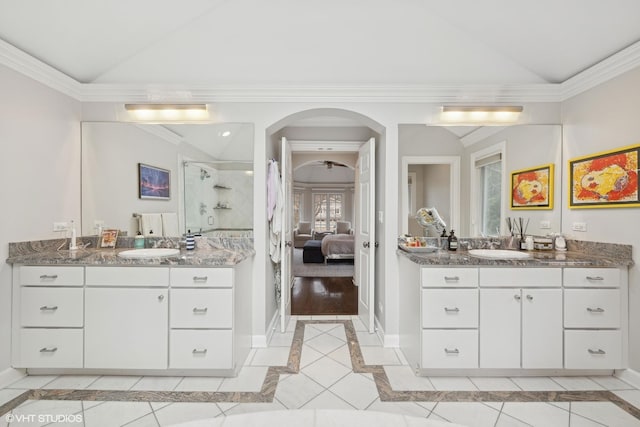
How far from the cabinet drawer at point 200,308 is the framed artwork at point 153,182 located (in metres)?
1.09

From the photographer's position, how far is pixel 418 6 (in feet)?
7.61

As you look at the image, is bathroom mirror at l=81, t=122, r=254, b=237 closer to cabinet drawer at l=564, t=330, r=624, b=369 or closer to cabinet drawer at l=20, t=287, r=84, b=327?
cabinet drawer at l=20, t=287, r=84, b=327

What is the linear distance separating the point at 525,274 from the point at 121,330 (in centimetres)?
295

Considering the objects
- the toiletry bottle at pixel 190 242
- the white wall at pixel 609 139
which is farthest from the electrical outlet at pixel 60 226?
the white wall at pixel 609 139

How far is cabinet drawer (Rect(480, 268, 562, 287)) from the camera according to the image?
84.7 inches

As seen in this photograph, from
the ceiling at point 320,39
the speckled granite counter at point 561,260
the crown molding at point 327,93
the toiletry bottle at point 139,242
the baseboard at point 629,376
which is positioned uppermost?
the ceiling at point 320,39

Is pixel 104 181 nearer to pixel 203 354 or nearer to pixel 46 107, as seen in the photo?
pixel 46 107

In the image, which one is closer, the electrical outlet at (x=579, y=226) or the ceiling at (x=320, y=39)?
the ceiling at (x=320, y=39)

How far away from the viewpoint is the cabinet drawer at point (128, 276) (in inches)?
83.8

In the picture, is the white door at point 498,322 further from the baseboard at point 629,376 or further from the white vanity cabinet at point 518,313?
the baseboard at point 629,376

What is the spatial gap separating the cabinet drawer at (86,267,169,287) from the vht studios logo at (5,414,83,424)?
79cm

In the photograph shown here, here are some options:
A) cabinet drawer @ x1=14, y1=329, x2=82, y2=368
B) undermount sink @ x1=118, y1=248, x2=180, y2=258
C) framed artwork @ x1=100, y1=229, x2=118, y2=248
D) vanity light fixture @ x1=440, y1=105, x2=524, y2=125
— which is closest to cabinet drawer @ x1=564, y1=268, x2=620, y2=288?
vanity light fixture @ x1=440, y1=105, x2=524, y2=125

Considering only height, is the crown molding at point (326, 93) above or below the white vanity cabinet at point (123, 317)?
above

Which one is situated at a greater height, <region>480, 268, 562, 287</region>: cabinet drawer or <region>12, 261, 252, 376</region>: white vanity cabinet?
<region>480, 268, 562, 287</region>: cabinet drawer
